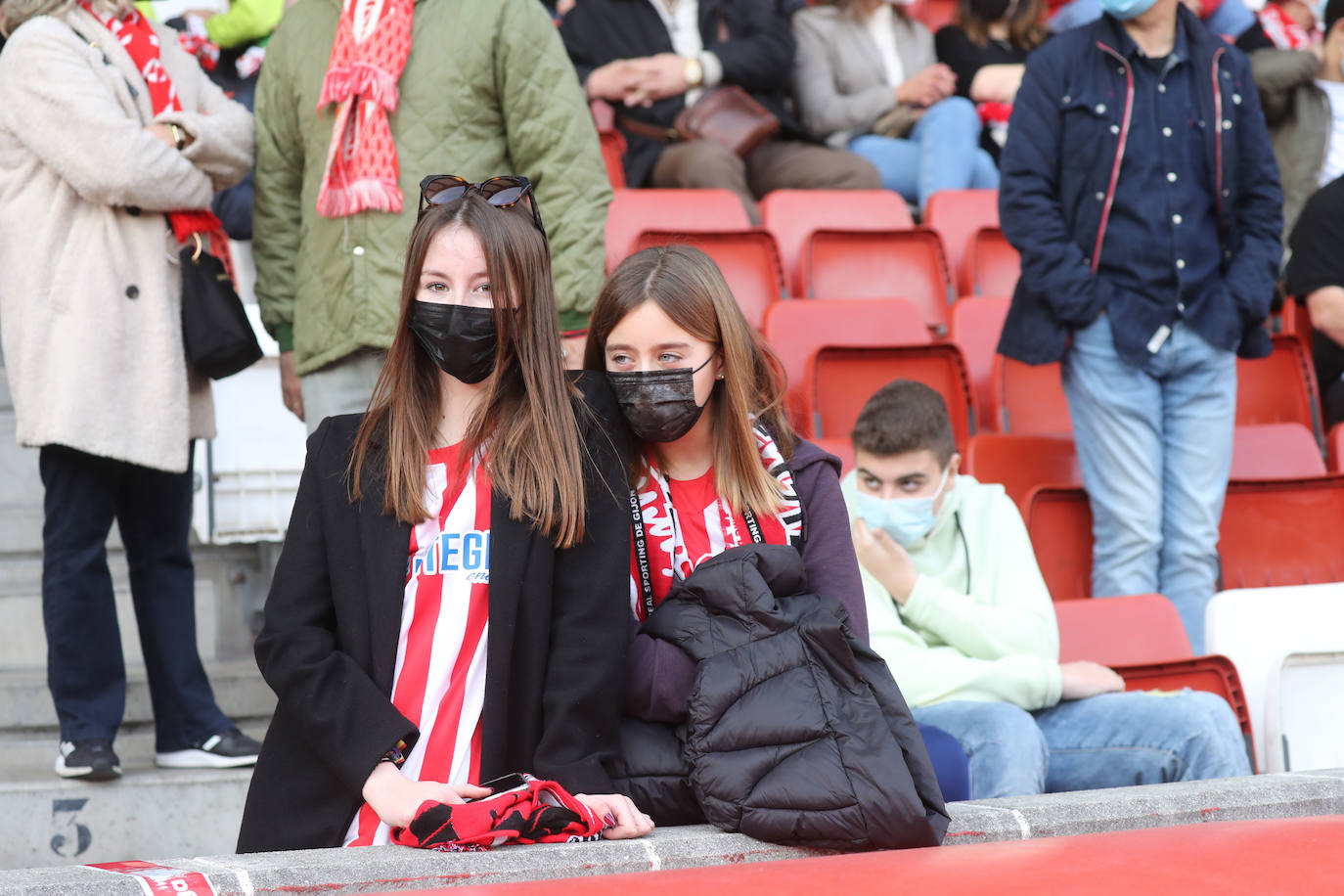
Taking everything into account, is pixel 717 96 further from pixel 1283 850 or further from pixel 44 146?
pixel 1283 850

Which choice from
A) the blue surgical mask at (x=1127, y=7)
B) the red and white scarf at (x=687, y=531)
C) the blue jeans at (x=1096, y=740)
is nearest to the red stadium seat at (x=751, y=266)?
the blue surgical mask at (x=1127, y=7)

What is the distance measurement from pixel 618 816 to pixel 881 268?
3.78 m

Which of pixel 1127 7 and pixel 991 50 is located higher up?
pixel 991 50

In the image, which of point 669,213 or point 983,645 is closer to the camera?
point 983,645

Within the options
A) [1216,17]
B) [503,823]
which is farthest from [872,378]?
[1216,17]

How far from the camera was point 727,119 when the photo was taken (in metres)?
5.77

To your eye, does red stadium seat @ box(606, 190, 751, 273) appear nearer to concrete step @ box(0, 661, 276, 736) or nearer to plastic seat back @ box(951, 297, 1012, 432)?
plastic seat back @ box(951, 297, 1012, 432)

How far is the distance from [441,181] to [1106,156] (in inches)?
92.1

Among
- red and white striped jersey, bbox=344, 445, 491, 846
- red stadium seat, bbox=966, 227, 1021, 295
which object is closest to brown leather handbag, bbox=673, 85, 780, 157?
red stadium seat, bbox=966, 227, 1021, 295

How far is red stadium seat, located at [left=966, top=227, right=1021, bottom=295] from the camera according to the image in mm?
5391

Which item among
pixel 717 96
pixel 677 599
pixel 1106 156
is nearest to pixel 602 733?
pixel 677 599

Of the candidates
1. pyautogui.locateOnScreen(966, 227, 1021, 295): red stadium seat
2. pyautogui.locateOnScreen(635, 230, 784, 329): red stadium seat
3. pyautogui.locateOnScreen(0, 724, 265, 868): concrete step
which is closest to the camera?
pyautogui.locateOnScreen(0, 724, 265, 868): concrete step

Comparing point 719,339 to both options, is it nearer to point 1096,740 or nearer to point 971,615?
point 971,615

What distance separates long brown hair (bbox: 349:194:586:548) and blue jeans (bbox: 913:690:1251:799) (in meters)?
1.11
